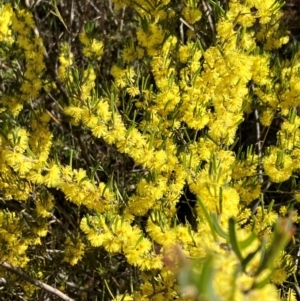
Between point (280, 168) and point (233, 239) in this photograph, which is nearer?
point (233, 239)

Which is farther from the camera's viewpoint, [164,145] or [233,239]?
[164,145]

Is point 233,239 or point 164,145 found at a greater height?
point 233,239

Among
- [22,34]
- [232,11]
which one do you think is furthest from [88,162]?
[232,11]

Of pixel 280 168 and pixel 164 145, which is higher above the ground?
pixel 164 145

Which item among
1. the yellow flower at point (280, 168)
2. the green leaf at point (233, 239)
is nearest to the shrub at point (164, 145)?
the yellow flower at point (280, 168)

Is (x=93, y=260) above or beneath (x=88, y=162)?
beneath

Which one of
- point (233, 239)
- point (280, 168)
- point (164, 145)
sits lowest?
point (280, 168)

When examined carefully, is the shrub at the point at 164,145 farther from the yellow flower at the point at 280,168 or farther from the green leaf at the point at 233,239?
the green leaf at the point at 233,239

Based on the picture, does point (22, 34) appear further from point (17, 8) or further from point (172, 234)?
point (172, 234)

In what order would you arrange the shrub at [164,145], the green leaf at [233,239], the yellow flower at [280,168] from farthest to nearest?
the yellow flower at [280,168], the shrub at [164,145], the green leaf at [233,239]

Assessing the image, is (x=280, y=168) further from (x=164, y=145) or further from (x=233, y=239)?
(x=233, y=239)

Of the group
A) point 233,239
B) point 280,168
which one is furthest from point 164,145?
point 233,239
